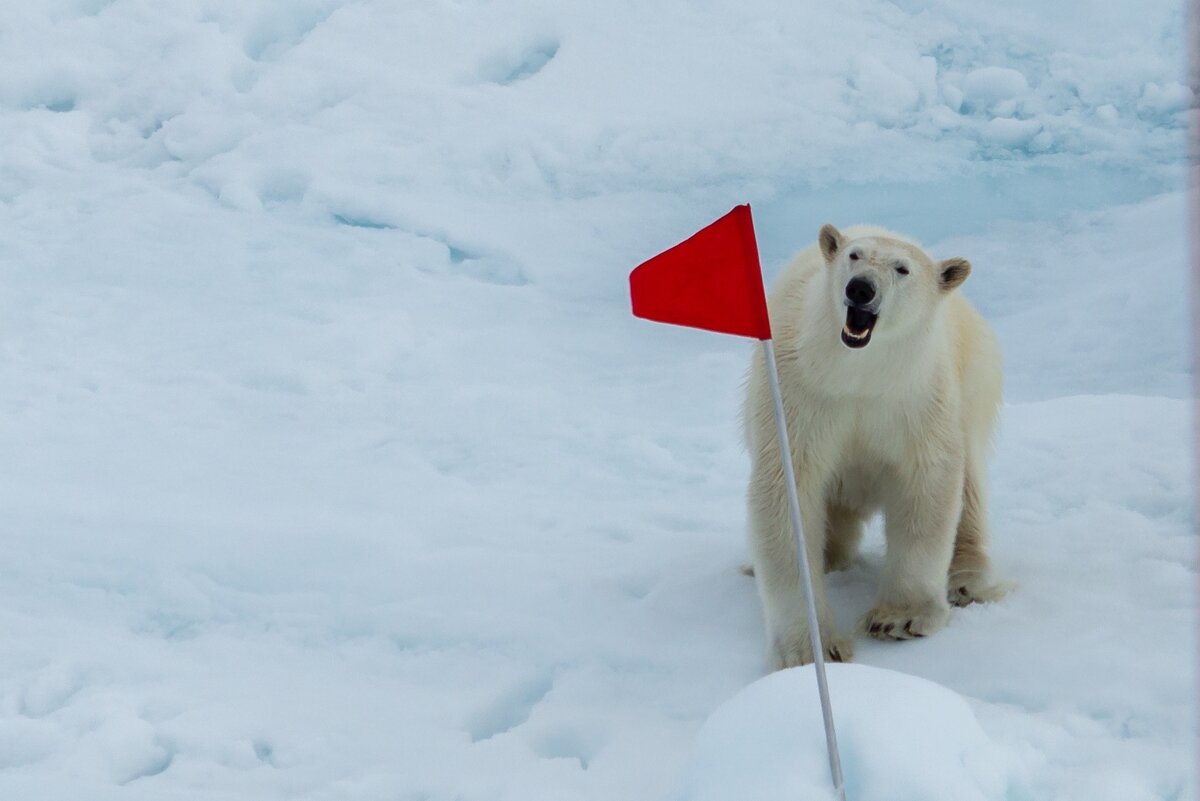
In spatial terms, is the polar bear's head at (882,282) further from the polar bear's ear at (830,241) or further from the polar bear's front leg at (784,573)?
the polar bear's front leg at (784,573)

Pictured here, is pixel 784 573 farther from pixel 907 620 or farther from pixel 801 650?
pixel 907 620

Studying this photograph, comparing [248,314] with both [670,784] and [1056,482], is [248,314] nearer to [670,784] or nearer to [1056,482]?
[1056,482]

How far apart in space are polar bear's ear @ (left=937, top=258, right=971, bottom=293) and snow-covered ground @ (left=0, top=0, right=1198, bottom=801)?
2.92 ft

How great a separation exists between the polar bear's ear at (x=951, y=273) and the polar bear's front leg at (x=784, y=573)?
591 mm

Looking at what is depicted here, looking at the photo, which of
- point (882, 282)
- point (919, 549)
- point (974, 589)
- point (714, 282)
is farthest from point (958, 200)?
point (714, 282)

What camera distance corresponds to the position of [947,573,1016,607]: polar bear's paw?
3.29 metres

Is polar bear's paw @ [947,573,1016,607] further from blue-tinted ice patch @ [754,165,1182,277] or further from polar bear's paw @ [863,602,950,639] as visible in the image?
blue-tinted ice patch @ [754,165,1182,277]

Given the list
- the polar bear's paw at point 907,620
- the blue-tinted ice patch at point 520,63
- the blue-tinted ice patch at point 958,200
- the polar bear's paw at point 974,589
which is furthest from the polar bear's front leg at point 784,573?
the blue-tinted ice patch at point 520,63

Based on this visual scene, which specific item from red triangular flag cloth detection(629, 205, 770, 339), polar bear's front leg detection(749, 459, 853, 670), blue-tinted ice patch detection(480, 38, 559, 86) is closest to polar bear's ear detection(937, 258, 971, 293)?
polar bear's front leg detection(749, 459, 853, 670)

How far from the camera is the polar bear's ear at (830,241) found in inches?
111

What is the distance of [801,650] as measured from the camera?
292 centimetres

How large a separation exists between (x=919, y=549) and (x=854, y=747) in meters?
0.97

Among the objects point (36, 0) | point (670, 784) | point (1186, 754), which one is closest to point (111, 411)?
point (670, 784)

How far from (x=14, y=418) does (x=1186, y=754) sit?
4.70 meters
